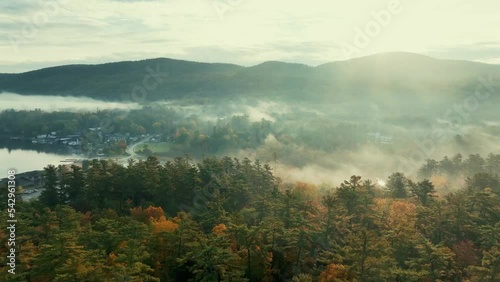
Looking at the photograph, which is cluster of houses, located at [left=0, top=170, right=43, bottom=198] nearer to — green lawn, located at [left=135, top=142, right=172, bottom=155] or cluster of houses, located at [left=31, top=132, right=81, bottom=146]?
green lawn, located at [left=135, top=142, right=172, bottom=155]

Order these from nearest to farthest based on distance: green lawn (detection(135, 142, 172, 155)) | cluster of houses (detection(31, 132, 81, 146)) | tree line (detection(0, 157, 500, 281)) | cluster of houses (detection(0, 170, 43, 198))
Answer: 1. tree line (detection(0, 157, 500, 281))
2. cluster of houses (detection(0, 170, 43, 198))
3. green lawn (detection(135, 142, 172, 155))
4. cluster of houses (detection(31, 132, 81, 146))

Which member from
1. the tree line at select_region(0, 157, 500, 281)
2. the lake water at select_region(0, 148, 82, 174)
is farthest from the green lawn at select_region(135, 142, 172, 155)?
the tree line at select_region(0, 157, 500, 281)

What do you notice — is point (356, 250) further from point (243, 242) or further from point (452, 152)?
point (452, 152)

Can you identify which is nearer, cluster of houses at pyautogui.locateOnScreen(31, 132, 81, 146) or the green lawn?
the green lawn

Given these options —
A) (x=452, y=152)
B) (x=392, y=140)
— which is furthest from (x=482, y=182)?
(x=392, y=140)

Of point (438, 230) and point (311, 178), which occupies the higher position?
point (438, 230)

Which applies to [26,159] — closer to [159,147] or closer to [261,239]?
[159,147]

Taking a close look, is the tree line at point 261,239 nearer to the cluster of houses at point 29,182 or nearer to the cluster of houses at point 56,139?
the cluster of houses at point 29,182

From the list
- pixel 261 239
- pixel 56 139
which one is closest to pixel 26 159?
pixel 56 139

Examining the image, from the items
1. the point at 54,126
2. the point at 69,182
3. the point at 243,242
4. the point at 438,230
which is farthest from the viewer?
the point at 54,126

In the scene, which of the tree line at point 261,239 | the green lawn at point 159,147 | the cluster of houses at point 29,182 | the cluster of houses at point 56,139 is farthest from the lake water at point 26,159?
the tree line at point 261,239

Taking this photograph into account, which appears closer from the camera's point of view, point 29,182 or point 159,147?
point 29,182
